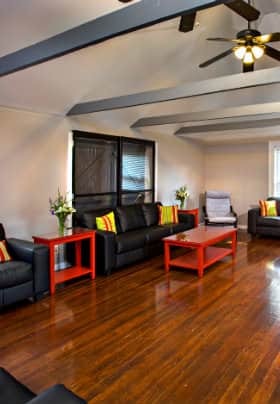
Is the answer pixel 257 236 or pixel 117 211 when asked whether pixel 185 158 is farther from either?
pixel 117 211

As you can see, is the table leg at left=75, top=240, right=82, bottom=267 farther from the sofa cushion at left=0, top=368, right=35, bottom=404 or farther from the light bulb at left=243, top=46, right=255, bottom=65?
the light bulb at left=243, top=46, right=255, bottom=65

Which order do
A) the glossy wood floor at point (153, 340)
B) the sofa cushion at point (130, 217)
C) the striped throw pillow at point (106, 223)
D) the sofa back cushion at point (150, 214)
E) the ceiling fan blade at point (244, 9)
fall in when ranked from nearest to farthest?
the glossy wood floor at point (153, 340) → the ceiling fan blade at point (244, 9) → the striped throw pillow at point (106, 223) → the sofa cushion at point (130, 217) → the sofa back cushion at point (150, 214)

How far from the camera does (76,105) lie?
15.6 feet

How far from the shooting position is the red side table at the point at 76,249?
3.76 meters

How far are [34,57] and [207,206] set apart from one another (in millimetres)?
6237

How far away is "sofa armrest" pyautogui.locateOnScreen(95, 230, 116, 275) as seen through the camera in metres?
4.40

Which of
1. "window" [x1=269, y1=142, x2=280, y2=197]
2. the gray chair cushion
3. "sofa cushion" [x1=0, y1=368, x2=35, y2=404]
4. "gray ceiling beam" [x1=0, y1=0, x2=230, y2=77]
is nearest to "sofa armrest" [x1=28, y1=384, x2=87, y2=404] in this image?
"sofa cushion" [x1=0, y1=368, x2=35, y2=404]

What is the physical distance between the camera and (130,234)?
5012 mm

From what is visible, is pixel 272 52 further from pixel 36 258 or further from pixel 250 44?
pixel 36 258

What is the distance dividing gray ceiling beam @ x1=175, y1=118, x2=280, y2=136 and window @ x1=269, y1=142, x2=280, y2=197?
1776mm

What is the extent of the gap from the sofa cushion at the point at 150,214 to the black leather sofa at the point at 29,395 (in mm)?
4450

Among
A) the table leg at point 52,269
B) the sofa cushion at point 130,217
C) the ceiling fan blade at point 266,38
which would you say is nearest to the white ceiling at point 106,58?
the ceiling fan blade at point 266,38

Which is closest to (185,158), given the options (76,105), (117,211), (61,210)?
Answer: (117,211)

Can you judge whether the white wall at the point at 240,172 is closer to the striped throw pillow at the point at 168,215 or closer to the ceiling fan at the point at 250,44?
the striped throw pillow at the point at 168,215
